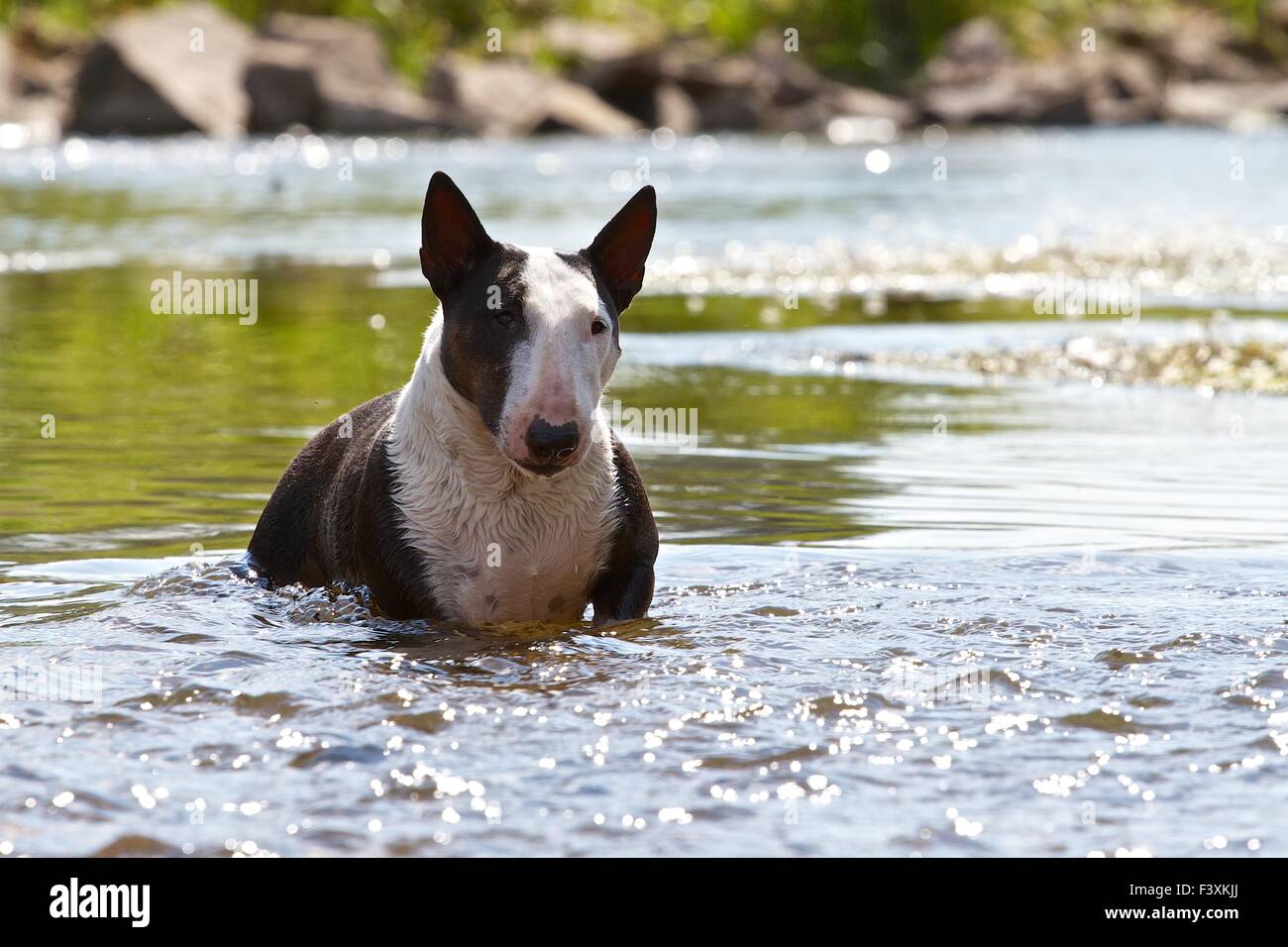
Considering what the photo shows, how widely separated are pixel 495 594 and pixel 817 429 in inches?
188

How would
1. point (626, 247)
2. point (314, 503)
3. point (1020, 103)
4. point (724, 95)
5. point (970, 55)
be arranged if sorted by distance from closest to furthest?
point (626, 247) → point (314, 503) → point (724, 95) → point (1020, 103) → point (970, 55)

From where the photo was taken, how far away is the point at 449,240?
6.30 metres

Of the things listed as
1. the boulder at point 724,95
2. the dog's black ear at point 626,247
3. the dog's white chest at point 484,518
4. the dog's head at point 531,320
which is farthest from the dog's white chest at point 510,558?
the boulder at point 724,95

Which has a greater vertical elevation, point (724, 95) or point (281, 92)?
point (724, 95)

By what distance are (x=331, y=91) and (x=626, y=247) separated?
42769 millimetres

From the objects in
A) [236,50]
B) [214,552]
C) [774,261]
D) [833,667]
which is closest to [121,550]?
[214,552]

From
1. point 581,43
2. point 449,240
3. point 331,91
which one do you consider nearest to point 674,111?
point 581,43

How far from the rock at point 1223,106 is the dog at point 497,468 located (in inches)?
2001

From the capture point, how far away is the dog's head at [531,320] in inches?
228

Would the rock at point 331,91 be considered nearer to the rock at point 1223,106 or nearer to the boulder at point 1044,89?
the boulder at point 1044,89

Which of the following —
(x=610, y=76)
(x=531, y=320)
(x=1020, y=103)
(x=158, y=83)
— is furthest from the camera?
(x=1020, y=103)

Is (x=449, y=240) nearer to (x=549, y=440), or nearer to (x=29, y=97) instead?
(x=549, y=440)

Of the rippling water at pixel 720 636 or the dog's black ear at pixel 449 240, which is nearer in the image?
the rippling water at pixel 720 636
